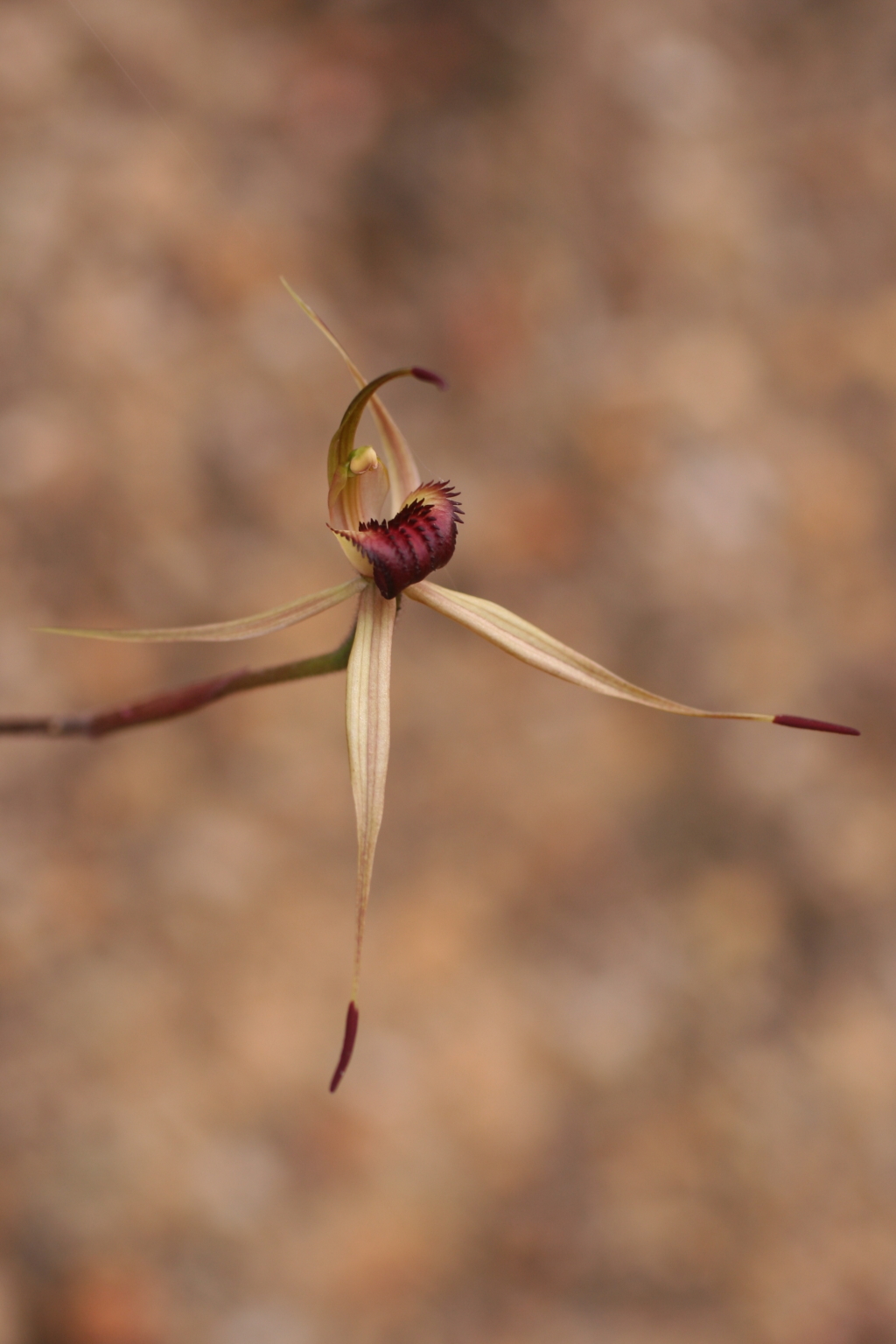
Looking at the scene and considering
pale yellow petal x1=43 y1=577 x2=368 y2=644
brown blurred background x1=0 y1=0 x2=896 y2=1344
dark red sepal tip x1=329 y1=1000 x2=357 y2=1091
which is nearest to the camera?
dark red sepal tip x1=329 y1=1000 x2=357 y2=1091

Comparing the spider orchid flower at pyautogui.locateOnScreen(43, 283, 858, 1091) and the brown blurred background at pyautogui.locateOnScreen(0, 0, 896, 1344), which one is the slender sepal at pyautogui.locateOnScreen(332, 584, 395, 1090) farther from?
the brown blurred background at pyautogui.locateOnScreen(0, 0, 896, 1344)

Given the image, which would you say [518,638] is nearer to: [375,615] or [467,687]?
[375,615]

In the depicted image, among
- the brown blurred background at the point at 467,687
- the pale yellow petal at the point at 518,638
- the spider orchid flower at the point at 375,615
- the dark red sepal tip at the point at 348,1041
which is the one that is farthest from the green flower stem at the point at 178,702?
the brown blurred background at the point at 467,687

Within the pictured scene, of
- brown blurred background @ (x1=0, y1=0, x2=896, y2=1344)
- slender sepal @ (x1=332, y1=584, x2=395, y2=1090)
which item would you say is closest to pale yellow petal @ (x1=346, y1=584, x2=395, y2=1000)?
slender sepal @ (x1=332, y1=584, x2=395, y2=1090)

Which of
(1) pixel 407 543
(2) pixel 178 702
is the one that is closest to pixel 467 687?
(2) pixel 178 702

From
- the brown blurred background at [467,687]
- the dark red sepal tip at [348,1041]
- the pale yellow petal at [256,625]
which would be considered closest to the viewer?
the dark red sepal tip at [348,1041]

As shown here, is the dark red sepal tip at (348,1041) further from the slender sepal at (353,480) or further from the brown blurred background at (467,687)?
the brown blurred background at (467,687)

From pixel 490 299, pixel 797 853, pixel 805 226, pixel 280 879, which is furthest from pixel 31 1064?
pixel 805 226

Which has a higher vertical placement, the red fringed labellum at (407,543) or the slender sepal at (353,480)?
the slender sepal at (353,480)
